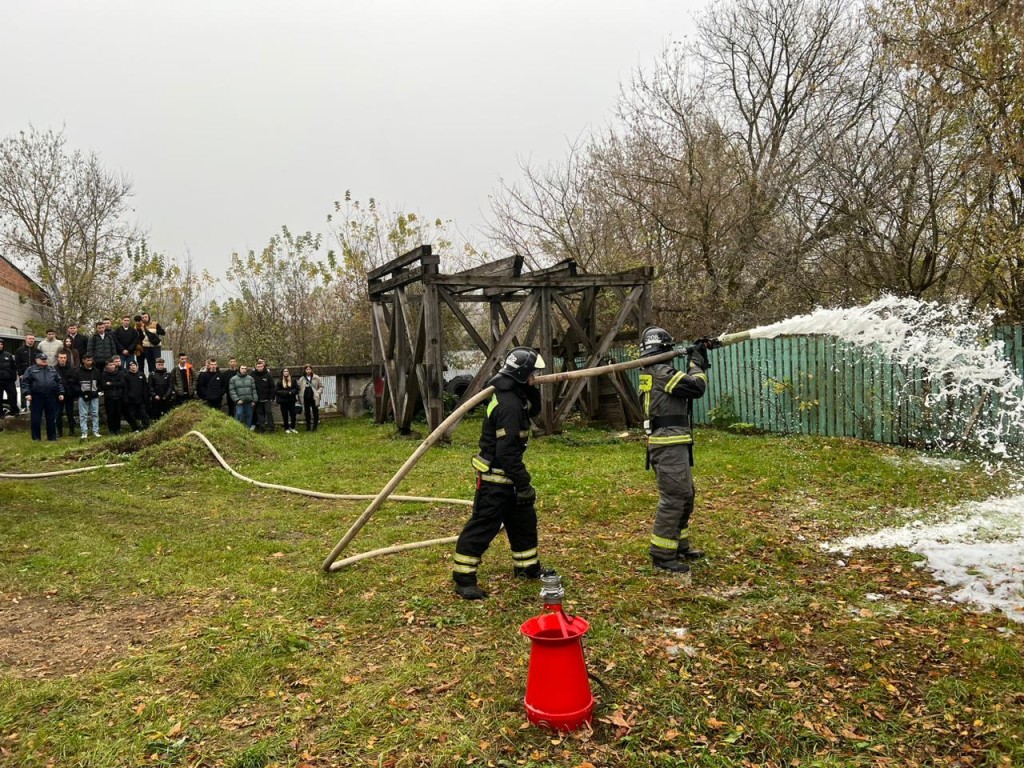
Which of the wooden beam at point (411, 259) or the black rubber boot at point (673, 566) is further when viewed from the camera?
the wooden beam at point (411, 259)

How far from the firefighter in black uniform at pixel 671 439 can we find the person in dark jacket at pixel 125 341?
46.9ft

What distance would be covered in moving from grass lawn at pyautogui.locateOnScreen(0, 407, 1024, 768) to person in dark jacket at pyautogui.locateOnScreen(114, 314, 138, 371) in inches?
330

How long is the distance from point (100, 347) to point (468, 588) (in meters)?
13.8

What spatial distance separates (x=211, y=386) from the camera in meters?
17.2

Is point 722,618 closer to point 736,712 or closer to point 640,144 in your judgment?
point 736,712

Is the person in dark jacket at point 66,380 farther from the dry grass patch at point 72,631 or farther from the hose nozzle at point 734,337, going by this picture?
the hose nozzle at point 734,337

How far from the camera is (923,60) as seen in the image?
8.08 meters

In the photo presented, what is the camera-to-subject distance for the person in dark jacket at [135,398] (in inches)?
624

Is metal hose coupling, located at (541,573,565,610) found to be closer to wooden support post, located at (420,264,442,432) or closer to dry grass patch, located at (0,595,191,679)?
dry grass patch, located at (0,595,191,679)

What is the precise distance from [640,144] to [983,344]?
10.8 metres

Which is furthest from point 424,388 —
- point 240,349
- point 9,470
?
point 240,349

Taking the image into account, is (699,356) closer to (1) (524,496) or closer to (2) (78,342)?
(1) (524,496)

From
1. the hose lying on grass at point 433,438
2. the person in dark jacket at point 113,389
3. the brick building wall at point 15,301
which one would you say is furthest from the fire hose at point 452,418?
the brick building wall at point 15,301

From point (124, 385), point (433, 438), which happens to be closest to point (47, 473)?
point (124, 385)
